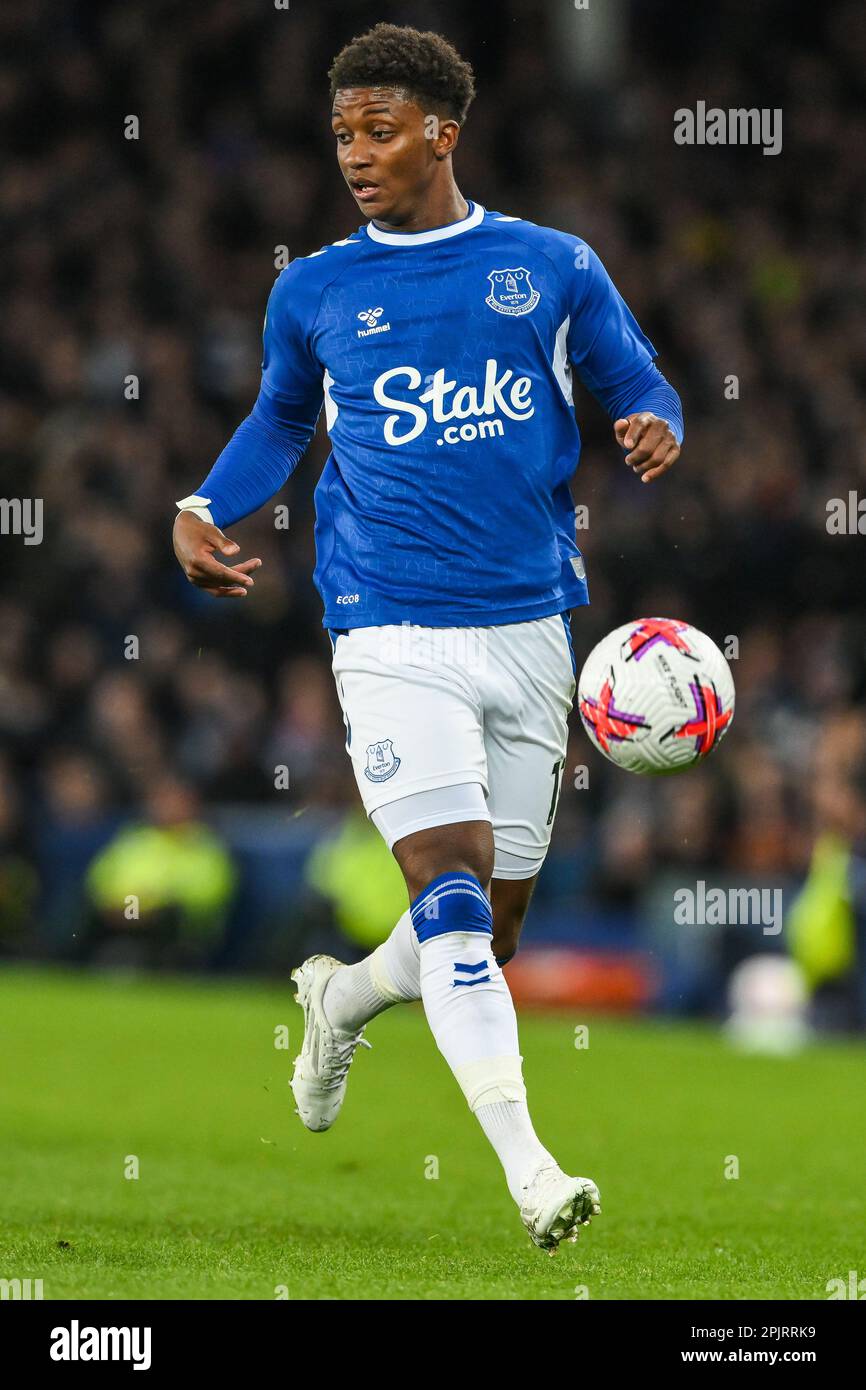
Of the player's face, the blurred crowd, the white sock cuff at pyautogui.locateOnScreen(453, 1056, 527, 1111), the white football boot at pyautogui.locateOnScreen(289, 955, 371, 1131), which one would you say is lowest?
the white sock cuff at pyautogui.locateOnScreen(453, 1056, 527, 1111)

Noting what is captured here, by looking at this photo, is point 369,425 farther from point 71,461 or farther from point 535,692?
point 71,461

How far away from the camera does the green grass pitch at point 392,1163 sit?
195 inches

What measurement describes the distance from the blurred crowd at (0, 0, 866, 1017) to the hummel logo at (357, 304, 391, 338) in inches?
303

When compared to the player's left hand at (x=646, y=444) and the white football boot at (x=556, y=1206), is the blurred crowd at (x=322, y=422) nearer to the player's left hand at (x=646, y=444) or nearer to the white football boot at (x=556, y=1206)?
the player's left hand at (x=646, y=444)

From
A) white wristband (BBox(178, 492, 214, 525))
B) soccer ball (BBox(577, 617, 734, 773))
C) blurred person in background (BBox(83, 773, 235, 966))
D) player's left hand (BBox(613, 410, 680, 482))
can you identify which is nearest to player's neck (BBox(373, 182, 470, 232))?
player's left hand (BBox(613, 410, 680, 482))

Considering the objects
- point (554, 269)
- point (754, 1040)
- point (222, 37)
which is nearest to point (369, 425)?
point (554, 269)

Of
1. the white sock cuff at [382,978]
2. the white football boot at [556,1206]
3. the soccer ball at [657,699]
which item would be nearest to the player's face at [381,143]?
the soccer ball at [657,699]

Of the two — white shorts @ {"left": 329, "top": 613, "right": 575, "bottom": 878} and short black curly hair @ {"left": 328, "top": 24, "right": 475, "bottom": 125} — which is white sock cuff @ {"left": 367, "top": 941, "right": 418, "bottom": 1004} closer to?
white shorts @ {"left": 329, "top": 613, "right": 575, "bottom": 878}

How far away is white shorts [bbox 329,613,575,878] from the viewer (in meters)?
5.00

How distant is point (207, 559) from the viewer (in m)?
5.24

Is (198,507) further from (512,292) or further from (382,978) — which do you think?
(382,978)

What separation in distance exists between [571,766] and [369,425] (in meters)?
8.58

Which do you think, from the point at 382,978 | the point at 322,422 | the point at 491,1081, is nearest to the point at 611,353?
the point at 382,978

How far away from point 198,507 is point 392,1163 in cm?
283
